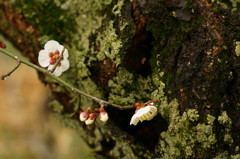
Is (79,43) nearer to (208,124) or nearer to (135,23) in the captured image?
(135,23)

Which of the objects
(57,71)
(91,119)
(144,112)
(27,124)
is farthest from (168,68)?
(27,124)

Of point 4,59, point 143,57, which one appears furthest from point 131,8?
point 4,59

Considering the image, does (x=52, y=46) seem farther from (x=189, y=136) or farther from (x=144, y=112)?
(x=189, y=136)

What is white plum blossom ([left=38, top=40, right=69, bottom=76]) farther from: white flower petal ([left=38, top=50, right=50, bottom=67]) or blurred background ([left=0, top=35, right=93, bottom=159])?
blurred background ([left=0, top=35, right=93, bottom=159])

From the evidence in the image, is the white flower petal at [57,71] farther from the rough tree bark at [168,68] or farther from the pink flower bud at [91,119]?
the pink flower bud at [91,119]

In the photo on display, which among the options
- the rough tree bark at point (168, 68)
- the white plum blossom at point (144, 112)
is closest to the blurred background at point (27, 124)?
the rough tree bark at point (168, 68)

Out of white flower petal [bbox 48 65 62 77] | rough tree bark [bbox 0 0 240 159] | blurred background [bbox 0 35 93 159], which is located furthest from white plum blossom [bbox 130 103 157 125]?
blurred background [bbox 0 35 93 159]

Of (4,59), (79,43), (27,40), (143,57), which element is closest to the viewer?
(143,57)
